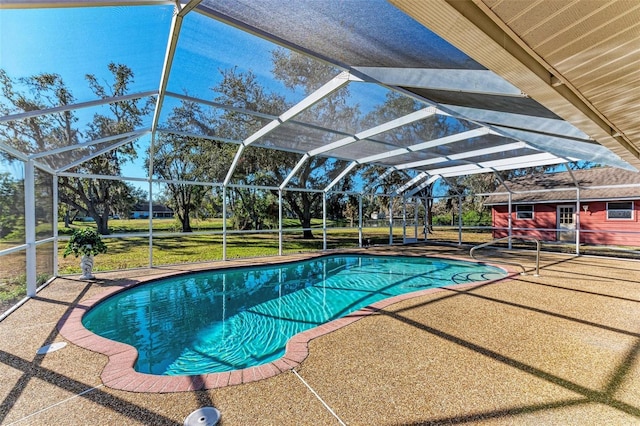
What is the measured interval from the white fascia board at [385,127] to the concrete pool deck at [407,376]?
3804mm

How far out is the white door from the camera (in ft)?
53.2

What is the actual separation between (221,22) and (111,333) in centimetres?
485

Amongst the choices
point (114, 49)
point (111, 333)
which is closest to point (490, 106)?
point (114, 49)

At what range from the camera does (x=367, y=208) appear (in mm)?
22250

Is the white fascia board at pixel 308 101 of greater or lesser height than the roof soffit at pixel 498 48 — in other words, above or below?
above

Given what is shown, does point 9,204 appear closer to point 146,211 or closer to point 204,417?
point 204,417

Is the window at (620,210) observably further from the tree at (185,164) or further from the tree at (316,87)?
the tree at (185,164)

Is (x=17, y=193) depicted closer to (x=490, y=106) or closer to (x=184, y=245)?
(x=490, y=106)

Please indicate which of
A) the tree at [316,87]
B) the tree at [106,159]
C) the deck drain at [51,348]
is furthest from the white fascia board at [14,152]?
the tree at [316,87]

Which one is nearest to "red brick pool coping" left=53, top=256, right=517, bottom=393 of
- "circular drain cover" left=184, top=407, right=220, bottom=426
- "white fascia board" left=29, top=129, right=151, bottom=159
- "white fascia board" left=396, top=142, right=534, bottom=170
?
"circular drain cover" left=184, top=407, right=220, bottom=426

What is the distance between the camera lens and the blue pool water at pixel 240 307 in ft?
13.8

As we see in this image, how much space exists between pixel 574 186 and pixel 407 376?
635 inches

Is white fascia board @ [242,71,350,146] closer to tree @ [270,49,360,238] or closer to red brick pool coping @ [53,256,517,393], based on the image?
tree @ [270,49,360,238]

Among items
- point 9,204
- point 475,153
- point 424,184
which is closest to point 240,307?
point 9,204
